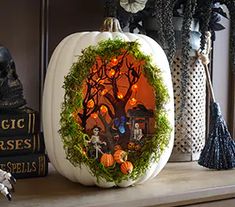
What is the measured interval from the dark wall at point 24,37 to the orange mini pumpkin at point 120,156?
33cm

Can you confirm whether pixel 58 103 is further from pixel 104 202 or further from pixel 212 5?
pixel 212 5

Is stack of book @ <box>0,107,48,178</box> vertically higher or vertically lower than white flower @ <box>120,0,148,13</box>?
lower

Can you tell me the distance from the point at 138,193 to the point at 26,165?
0.23 metres

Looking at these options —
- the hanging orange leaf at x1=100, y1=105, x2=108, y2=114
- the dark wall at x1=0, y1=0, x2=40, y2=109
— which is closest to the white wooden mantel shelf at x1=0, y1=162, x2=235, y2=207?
the hanging orange leaf at x1=100, y1=105, x2=108, y2=114

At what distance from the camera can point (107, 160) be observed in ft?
2.81

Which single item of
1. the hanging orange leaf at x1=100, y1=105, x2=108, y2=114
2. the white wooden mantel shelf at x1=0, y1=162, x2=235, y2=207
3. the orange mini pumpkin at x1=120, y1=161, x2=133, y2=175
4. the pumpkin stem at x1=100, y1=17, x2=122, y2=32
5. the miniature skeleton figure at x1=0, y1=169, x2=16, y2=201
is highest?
the pumpkin stem at x1=100, y1=17, x2=122, y2=32

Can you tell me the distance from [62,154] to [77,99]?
0.11m

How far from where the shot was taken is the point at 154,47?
90cm

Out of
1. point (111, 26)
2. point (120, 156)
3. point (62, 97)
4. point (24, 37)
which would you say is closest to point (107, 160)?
point (120, 156)

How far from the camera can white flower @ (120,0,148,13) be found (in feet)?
3.23

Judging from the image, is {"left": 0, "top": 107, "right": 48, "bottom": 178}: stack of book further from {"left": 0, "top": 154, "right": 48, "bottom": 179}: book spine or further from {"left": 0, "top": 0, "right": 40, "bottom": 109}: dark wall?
{"left": 0, "top": 0, "right": 40, "bottom": 109}: dark wall

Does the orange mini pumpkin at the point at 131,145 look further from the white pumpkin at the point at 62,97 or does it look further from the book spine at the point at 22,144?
the book spine at the point at 22,144

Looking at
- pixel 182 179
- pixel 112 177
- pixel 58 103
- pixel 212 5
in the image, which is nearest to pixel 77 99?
pixel 58 103

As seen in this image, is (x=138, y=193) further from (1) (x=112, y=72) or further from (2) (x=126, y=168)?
(1) (x=112, y=72)
